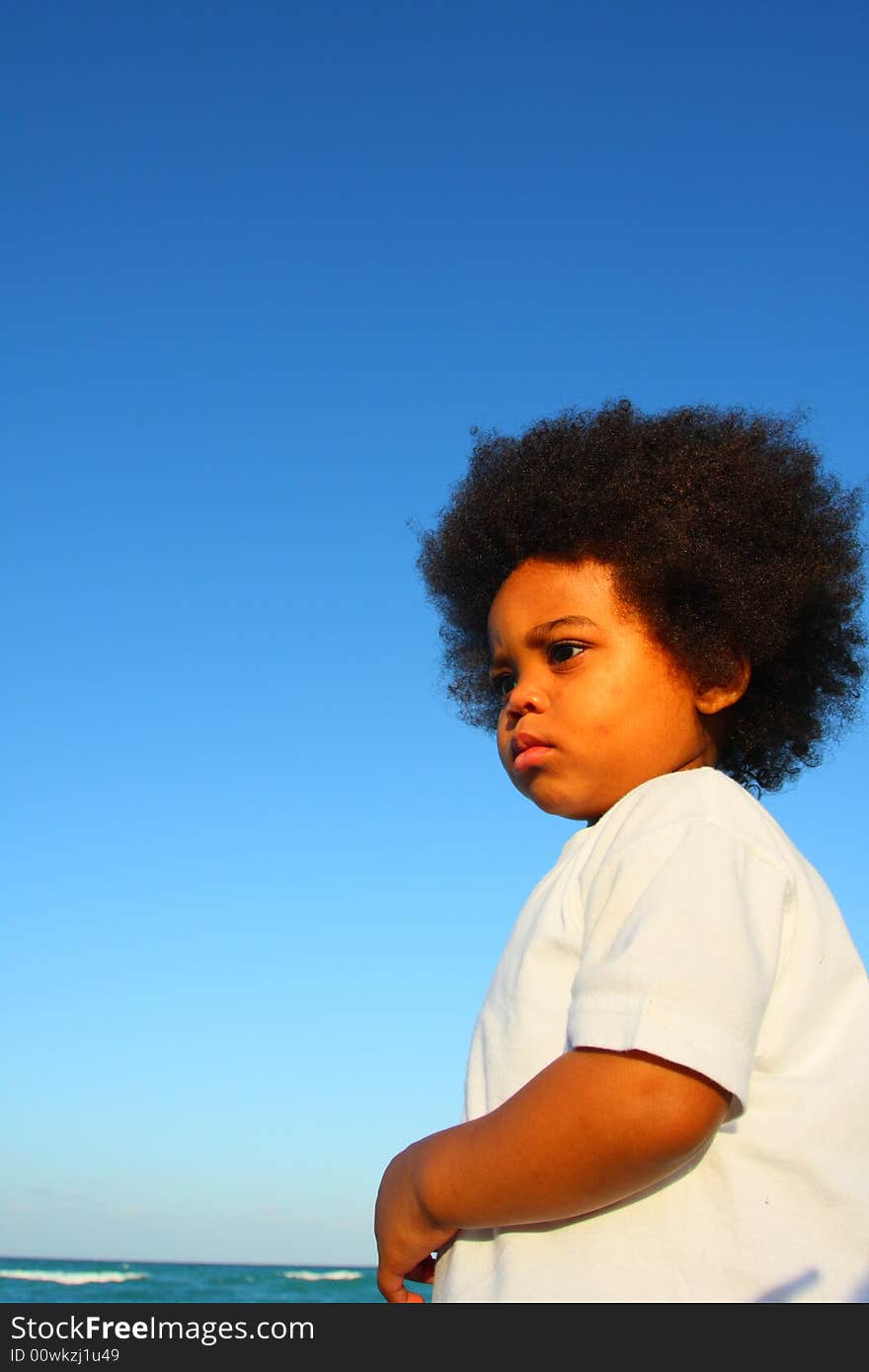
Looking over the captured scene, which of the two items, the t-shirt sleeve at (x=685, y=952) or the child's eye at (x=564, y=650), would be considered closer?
the t-shirt sleeve at (x=685, y=952)

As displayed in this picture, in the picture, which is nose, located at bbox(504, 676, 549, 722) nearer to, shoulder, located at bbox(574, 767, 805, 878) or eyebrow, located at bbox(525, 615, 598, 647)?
eyebrow, located at bbox(525, 615, 598, 647)

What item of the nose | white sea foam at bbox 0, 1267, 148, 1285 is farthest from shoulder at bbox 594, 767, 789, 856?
white sea foam at bbox 0, 1267, 148, 1285

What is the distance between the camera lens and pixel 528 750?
2.39m

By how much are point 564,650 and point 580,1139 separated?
3.28 ft

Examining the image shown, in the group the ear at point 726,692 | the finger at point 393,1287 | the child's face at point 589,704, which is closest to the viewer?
the finger at point 393,1287

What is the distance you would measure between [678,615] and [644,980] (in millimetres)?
1014

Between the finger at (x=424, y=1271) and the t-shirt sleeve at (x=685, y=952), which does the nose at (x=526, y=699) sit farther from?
the finger at (x=424, y=1271)

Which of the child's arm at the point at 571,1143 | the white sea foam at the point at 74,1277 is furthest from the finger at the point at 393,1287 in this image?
the white sea foam at the point at 74,1277

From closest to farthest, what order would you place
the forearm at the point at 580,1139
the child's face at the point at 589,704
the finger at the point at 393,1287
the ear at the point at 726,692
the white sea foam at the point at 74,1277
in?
the forearm at the point at 580,1139 < the finger at the point at 393,1287 < the child's face at the point at 589,704 < the ear at the point at 726,692 < the white sea foam at the point at 74,1277

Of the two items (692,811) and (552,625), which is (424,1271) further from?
(552,625)

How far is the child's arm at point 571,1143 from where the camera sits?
1.62m

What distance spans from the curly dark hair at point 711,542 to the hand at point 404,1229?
3.57 ft

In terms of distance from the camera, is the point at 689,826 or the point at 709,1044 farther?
the point at 689,826

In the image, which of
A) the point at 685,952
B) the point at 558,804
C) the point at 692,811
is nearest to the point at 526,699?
the point at 558,804
